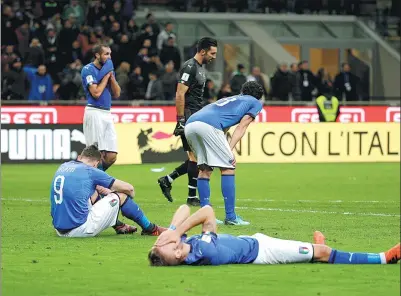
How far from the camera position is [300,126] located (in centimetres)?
2823

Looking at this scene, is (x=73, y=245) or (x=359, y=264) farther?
(x=73, y=245)

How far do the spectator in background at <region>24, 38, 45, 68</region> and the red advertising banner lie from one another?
2974 mm

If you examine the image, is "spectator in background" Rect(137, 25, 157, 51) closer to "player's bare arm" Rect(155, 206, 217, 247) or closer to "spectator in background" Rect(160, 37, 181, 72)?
"spectator in background" Rect(160, 37, 181, 72)

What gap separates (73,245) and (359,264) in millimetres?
3174

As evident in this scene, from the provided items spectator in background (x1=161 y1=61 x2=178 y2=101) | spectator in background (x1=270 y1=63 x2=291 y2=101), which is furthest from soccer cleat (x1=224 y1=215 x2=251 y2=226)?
spectator in background (x1=270 y1=63 x2=291 y2=101)

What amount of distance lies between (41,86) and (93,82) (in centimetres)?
1320

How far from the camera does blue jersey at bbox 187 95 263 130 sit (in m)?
14.3

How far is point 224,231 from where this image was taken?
44.1 ft

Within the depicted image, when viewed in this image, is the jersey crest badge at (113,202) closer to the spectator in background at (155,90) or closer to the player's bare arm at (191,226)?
the player's bare arm at (191,226)

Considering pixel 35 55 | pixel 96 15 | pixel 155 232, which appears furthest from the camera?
pixel 96 15

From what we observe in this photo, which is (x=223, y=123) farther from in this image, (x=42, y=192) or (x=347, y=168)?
(x=347, y=168)

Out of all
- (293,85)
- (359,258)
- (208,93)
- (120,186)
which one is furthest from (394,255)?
(293,85)

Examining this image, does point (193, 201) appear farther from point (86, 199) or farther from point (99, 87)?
point (86, 199)

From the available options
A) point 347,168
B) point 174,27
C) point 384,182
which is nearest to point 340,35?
point 174,27
